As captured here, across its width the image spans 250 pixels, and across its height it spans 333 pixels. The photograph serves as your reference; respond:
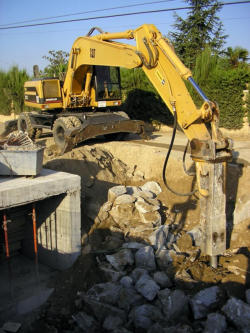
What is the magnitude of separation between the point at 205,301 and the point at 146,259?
130cm

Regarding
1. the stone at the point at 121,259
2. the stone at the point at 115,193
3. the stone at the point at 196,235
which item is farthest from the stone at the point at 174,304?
the stone at the point at 115,193

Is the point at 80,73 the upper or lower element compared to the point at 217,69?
lower

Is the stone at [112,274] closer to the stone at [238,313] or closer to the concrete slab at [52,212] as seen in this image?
the concrete slab at [52,212]

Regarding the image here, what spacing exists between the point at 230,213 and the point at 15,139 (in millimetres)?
4708

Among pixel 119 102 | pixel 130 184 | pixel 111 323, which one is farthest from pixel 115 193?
pixel 119 102

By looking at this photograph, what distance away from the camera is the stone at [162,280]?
516 centimetres

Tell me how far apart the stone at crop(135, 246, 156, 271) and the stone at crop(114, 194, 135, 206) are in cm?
146

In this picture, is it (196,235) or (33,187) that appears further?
(196,235)

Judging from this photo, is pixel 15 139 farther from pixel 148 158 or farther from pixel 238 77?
pixel 238 77

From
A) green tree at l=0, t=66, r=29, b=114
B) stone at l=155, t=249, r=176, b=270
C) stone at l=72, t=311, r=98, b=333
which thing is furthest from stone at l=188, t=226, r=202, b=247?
green tree at l=0, t=66, r=29, b=114

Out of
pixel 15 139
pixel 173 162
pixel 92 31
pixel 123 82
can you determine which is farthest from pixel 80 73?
pixel 123 82

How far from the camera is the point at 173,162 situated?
8.81 m

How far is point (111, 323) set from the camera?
4.30 metres

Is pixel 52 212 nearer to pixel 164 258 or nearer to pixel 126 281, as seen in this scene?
pixel 126 281
